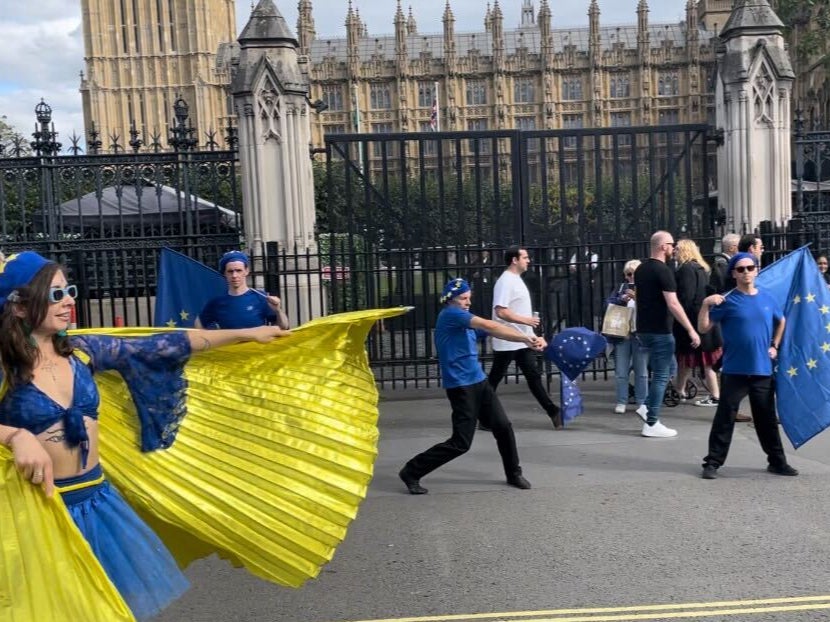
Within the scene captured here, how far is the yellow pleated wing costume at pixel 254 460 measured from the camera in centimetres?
320

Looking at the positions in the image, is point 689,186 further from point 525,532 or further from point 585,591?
point 585,591

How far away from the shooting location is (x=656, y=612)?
4039 millimetres

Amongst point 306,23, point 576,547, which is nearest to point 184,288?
point 576,547

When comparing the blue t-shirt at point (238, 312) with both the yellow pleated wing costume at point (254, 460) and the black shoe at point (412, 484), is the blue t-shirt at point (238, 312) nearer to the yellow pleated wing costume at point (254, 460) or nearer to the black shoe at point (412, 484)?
the black shoe at point (412, 484)

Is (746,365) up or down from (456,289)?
down

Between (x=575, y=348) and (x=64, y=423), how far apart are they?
5427 mm

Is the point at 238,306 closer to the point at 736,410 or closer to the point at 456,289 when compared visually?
the point at 456,289

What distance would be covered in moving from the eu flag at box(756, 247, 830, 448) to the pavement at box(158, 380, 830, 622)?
→ 382mm

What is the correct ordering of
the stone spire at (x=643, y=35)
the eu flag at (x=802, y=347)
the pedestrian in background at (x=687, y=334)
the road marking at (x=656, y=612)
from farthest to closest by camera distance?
the stone spire at (x=643, y=35)
the pedestrian in background at (x=687, y=334)
the eu flag at (x=802, y=347)
the road marking at (x=656, y=612)

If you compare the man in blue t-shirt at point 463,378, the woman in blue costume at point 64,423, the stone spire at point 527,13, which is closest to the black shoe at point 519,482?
the man in blue t-shirt at point 463,378

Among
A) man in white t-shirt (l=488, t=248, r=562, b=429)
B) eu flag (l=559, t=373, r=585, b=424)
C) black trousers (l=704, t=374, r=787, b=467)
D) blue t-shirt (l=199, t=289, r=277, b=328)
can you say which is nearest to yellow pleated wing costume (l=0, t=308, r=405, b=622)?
blue t-shirt (l=199, t=289, r=277, b=328)

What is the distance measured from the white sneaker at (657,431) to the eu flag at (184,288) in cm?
390

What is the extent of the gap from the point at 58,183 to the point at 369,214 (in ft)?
12.8

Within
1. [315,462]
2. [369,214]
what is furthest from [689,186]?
[315,462]
